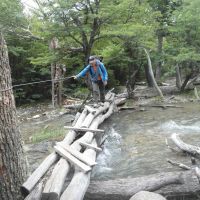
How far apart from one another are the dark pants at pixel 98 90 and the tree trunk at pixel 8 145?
738cm

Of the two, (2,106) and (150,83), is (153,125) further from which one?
(150,83)

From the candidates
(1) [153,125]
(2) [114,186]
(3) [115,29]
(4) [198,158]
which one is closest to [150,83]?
(3) [115,29]

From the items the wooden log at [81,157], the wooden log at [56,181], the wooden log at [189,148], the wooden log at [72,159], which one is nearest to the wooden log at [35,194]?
the wooden log at [56,181]

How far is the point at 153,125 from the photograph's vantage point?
1170 centimetres

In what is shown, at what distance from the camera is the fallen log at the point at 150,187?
504 centimetres

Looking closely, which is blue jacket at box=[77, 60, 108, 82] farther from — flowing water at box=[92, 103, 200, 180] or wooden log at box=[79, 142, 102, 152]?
wooden log at box=[79, 142, 102, 152]

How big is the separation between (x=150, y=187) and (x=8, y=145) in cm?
227

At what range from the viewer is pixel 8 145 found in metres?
4.54

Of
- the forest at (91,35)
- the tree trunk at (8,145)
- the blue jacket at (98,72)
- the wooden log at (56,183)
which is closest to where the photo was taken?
the wooden log at (56,183)

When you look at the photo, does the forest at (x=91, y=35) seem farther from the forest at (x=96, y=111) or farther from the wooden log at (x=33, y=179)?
the wooden log at (x=33, y=179)

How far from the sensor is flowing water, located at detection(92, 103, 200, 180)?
7.21 m

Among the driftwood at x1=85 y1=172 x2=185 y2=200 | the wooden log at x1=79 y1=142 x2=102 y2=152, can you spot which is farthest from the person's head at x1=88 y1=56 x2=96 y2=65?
the driftwood at x1=85 y1=172 x2=185 y2=200

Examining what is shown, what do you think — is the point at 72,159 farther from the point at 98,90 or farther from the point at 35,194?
the point at 98,90

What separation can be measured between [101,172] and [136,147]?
2.08 metres
